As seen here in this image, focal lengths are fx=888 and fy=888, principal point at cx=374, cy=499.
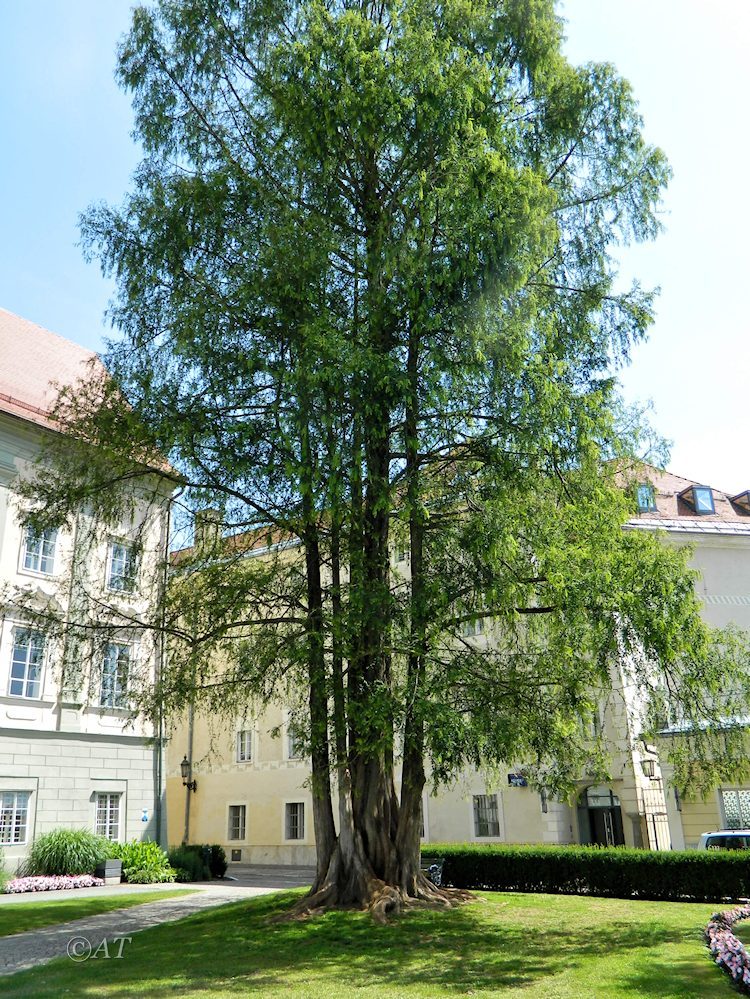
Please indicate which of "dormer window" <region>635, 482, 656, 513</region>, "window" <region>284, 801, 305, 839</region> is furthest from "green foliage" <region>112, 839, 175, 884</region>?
"dormer window" <region>635, 482, 656, 513</region>

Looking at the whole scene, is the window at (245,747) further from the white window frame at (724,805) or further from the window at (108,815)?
the white window frame at (724,805)

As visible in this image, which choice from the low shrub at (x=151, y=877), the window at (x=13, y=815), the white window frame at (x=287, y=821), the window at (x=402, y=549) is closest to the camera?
the window at (x=402, y=549)

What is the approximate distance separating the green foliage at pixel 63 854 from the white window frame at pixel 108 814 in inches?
69.4

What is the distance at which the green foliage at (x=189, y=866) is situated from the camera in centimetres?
2284

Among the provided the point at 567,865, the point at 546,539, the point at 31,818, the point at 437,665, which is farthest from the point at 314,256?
the point at 31,818

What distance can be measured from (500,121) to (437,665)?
747 cm

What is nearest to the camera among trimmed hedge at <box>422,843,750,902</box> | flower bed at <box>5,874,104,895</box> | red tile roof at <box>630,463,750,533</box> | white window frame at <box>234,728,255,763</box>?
trimmed hedge at <box>422,843,750,902</box>

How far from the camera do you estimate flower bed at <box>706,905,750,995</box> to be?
788 centimetres

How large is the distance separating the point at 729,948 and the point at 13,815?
689 inches

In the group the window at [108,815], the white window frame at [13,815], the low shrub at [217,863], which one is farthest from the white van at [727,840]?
the white window frame at [13,815]

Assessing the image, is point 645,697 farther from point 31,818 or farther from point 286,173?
point 31,818

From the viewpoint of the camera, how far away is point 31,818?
21.4m

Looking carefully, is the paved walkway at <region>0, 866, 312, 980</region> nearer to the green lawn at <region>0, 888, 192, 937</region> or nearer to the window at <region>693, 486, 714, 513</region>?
the green lawn at <region>0, 888, 192, 937</region>

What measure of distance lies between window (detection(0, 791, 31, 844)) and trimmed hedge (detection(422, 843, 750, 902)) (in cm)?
967
